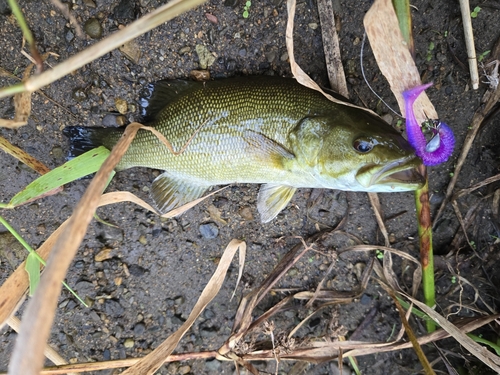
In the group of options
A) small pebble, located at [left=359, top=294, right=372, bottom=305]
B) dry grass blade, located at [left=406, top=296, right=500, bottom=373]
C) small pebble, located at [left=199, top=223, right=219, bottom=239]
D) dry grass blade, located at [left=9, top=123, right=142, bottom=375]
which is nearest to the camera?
dry grass blade, located at [left=9, top=123, right=142, bottom=375]

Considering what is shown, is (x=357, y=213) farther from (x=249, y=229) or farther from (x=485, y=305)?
(x=485, y=305)

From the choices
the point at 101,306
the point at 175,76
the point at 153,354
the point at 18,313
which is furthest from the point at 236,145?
Answer: the point at 18,313

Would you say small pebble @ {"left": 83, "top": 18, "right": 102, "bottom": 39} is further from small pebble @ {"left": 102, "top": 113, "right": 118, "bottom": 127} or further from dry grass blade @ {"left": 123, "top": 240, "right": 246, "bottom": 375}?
dry grass blade @ {"left": 123, "top": 240, "right": 246, "bottom": 375}

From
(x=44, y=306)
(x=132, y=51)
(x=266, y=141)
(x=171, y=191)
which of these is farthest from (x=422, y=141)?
(x=44, y=306)

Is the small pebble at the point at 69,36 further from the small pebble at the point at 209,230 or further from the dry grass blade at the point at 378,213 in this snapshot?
the dry grass blade at the point at 378,213

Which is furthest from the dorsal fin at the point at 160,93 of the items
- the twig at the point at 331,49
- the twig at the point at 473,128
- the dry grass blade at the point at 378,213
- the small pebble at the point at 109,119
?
the twig at the point at 473,128

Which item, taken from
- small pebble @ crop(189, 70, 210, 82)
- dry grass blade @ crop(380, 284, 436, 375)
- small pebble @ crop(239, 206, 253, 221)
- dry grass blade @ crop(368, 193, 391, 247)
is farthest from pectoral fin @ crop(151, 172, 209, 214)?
dry grass blade @ crop(380, 284, 436, 375)

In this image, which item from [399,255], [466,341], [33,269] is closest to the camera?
A: [33,269]

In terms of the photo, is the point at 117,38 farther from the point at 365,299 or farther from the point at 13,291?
the point at 365,299
